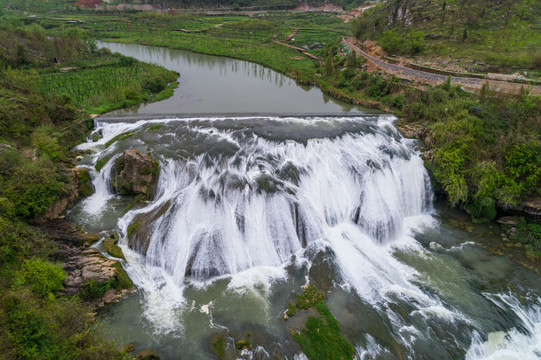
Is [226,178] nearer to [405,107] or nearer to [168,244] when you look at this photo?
[168,244]

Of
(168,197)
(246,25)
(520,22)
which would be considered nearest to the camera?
(168,197)

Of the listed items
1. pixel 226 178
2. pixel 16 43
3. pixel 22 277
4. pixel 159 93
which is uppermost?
pixel 16 43

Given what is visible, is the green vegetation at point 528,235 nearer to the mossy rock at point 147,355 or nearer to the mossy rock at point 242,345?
the mossy rock at point 242,345

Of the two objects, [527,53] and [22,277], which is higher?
[527,53]

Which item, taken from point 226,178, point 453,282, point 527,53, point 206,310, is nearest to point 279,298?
point 206,310

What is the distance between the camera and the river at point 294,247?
1253 cm

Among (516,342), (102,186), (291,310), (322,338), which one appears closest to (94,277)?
(102,186)

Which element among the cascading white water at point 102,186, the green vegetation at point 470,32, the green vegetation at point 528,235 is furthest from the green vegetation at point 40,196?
the green vegetation at point 470,32

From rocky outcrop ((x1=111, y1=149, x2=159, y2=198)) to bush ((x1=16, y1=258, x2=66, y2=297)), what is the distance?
713 centimetres

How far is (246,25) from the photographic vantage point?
255 feet

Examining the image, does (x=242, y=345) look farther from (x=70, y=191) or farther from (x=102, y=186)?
(x=102, y=186)

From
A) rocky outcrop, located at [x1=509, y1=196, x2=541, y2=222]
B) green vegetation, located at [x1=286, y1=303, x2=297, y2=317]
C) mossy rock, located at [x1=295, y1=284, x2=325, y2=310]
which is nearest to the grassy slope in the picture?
rocky outcrop, located at [x1=509, y1=196, x2=541, y2=222]

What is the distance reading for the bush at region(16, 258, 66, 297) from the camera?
11.1 meters

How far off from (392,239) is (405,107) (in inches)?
638
